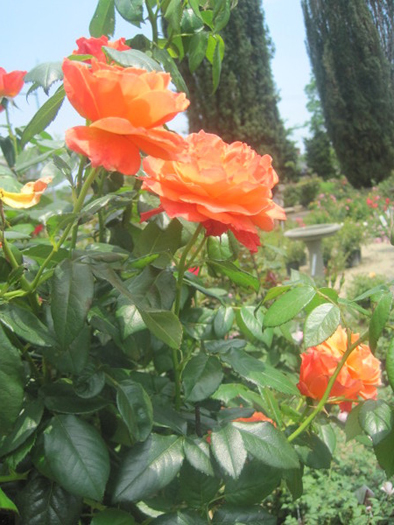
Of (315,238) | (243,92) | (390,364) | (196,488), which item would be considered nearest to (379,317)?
(390,364)

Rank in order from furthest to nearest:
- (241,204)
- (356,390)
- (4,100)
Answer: (4,100) < (356,390) < (241,204)

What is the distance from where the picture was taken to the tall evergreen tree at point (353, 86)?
9.55 metres

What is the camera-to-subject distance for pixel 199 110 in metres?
10.9

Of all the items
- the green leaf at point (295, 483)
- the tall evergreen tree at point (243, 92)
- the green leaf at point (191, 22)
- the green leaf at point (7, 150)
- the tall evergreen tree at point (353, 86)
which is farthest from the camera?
the tall evergreen tree at point (243, 92)

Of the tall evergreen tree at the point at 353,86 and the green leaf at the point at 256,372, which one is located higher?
the tall evergreen tree at the point at 353,86

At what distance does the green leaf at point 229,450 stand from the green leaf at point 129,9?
1.53 ft

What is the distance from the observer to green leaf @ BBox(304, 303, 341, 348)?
19.2 inches

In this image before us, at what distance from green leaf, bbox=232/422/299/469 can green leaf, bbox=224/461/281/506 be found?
0.06 meters

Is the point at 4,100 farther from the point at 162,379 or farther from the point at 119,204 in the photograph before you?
the point at 162,379

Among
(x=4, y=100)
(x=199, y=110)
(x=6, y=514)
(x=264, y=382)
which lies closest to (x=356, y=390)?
(x=264, y=382)

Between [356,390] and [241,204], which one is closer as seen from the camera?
[241,204]

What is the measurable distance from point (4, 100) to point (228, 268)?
495 mm

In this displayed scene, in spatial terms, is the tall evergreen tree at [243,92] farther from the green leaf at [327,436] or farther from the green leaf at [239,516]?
the green leaf at [239,516]

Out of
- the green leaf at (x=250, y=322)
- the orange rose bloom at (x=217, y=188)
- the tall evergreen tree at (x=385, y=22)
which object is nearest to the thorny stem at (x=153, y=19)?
the orange rose bloom at (x=217, y=188)
